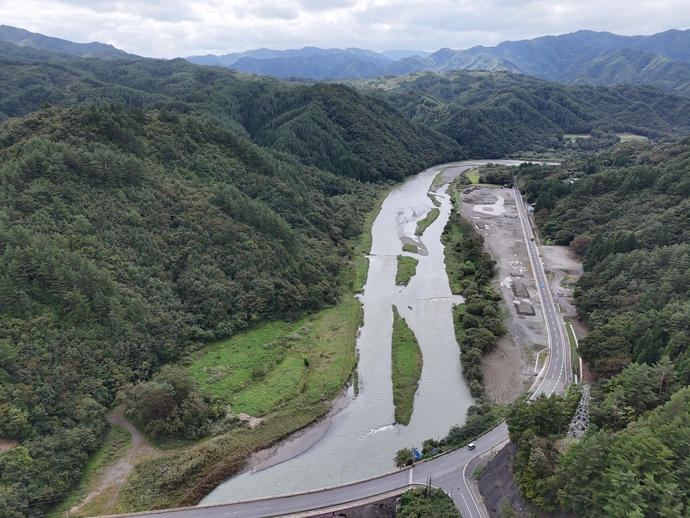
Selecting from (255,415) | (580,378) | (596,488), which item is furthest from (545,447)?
(255,415)

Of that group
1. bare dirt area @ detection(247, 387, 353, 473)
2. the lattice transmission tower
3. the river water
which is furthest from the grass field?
the lattice transmission tower

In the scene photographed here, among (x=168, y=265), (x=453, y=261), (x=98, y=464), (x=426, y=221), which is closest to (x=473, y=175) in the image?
(x=426, y=221)

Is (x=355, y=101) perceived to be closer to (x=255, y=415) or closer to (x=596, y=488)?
(x=255, y=415)

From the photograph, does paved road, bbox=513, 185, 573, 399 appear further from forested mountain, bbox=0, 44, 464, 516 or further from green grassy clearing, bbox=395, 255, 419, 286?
forested mountain, bbox=0, 44, 464, 516

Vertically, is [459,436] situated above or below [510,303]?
above

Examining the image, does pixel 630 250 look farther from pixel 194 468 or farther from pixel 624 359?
pixel 194 468
